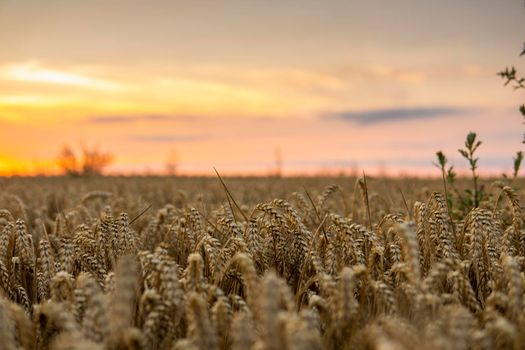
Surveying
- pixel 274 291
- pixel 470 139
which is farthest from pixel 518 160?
pixel 274 291

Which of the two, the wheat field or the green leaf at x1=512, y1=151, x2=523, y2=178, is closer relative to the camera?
the wheat field

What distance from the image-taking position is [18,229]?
3.54 meters

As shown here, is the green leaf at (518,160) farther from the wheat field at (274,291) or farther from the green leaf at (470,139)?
the wheat field at (274,291)


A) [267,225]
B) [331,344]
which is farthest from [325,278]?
[267,225]

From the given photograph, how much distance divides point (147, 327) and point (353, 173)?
68.4 ft

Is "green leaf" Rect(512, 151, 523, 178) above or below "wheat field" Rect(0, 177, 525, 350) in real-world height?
above

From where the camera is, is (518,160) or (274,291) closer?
(274,291)

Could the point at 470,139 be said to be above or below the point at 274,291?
above

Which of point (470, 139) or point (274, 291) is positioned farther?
point (470, 139)

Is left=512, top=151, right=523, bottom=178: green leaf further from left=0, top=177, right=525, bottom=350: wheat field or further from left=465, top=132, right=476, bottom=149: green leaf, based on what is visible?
left=0, top=177, right=525, bottom=350: wheat field

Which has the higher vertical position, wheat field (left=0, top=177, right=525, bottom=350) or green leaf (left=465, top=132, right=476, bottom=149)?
green leaf (left=465, top=132, right=476, bottom=149)

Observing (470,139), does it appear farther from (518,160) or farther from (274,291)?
(274,291)

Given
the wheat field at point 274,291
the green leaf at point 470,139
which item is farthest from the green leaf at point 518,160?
the wheat field at point 274,291

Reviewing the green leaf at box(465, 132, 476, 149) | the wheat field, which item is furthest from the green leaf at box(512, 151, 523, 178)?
the wheat field
